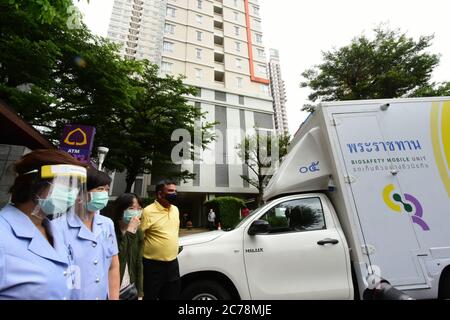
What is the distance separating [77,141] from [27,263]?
614cm

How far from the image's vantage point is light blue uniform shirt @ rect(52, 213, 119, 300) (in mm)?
1564

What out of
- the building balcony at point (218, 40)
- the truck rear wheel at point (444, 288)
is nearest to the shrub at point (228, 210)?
the truck rear wheel at point (444, 288)

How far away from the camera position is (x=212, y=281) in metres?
3.29

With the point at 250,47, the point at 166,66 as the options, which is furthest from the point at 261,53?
the point at 166,66

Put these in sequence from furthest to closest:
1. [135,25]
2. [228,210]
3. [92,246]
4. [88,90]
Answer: [135,25] → [228,210] → [88,90] → [92,246]

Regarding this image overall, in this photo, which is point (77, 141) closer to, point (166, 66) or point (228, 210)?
point (228, 210)

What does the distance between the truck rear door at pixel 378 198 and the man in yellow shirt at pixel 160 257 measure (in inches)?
100.0

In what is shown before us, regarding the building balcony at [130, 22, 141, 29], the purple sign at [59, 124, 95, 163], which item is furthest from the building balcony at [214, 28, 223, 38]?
the building balcony at [130, 22, 141, 29]

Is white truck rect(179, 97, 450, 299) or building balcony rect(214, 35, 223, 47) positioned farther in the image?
building balcony rect(214, 35, 223, 47)

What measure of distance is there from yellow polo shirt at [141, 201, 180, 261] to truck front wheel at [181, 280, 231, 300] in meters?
0.59

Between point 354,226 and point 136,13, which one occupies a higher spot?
point 136,13

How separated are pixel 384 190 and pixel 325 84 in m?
11.4

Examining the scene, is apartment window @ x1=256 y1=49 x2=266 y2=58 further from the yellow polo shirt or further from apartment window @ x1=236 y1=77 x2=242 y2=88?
the yellow polo shirt

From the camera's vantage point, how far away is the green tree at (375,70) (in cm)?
1167
